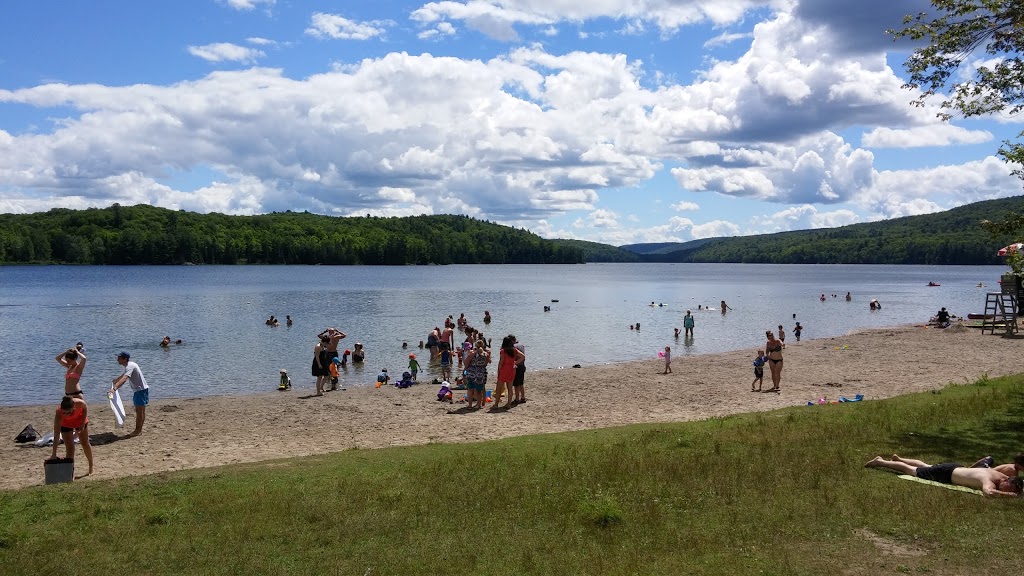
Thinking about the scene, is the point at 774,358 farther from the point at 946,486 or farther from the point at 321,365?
the point at 321,365

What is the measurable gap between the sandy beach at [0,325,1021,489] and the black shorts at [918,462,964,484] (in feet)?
25.9

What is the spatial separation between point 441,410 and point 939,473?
1227cm

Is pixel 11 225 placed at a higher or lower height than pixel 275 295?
higher

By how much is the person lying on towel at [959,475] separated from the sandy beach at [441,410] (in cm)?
753

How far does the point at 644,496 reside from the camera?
8.62m

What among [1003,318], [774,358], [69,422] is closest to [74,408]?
[69,422]

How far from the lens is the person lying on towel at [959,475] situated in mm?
8389

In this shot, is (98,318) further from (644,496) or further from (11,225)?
(11,225)

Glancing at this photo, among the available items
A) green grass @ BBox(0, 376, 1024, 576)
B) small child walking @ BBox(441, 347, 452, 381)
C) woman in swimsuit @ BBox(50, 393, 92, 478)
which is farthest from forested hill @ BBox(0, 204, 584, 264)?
green grass @ BBox(0, 376, 1024, 576)

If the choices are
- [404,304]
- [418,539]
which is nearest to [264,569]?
[418,539]

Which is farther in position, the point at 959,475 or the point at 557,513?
the point at 959,475

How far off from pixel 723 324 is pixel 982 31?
140ft

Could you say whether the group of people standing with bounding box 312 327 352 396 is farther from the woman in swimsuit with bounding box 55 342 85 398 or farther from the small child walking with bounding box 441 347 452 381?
the woman in swimsuit with bounding box 55 342 85 398

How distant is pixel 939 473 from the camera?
29.8 feet
